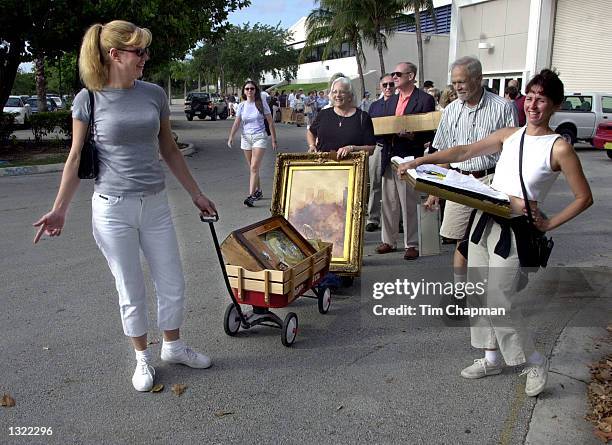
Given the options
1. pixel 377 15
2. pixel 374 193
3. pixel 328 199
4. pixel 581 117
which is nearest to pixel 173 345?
pixel 328 199

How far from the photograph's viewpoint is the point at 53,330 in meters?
4.41

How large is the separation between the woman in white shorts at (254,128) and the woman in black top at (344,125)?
350 cm

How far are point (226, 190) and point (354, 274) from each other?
593 cm

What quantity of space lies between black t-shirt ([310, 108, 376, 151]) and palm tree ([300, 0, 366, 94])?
3431 cm

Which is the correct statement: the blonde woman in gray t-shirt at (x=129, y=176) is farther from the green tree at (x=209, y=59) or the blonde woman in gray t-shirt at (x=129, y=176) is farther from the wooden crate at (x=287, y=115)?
the green tree at (x=209, y=59)

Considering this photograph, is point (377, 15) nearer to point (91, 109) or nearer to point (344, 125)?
point (344, 125)

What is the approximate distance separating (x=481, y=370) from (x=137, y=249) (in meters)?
2.25

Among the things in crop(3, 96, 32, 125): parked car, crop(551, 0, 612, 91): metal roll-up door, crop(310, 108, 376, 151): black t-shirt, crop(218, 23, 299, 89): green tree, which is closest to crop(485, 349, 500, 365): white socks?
crop(310, 108, 376, 151): black t-shirt

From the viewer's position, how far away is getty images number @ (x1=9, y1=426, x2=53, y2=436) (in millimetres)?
3080

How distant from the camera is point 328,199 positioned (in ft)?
17.7

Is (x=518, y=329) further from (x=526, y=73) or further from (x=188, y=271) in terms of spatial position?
(x=526, y=73)

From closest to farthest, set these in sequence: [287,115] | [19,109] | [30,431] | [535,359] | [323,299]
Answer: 1. [30,431]
2. [535,359]
3. [323,299]
4. [19,109]
5. [287,115]

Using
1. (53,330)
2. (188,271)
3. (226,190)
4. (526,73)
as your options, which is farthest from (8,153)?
(526,73)

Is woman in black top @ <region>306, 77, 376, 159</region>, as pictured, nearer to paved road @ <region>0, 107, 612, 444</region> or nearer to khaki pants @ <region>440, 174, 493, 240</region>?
khaki pants @ <region>440, 174, 493, 240</region>
